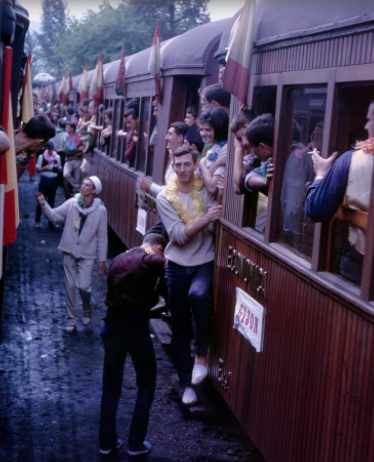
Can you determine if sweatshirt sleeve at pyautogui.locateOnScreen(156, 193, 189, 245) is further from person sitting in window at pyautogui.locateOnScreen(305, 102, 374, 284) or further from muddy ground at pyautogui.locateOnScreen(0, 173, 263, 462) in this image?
person sitting in window at pyautogui.locateOnScreen(305, 102, 374, 284)

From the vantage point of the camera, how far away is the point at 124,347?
216 inches

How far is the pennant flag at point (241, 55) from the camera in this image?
5383 millimetres

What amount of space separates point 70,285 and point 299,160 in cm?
476

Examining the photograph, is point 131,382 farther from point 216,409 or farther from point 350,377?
point 350,377

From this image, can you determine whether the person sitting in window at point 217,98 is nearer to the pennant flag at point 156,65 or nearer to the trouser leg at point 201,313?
the trouser leg at point 201,313

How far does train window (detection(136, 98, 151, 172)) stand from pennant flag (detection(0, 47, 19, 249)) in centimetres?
656

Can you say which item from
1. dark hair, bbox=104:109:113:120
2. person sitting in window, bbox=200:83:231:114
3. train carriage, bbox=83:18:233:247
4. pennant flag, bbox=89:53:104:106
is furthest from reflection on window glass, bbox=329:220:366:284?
pennant flag, bbox=89:53:104:106

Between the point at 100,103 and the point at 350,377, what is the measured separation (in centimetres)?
1427

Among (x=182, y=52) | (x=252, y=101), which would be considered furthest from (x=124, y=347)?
(x=182, y=52)

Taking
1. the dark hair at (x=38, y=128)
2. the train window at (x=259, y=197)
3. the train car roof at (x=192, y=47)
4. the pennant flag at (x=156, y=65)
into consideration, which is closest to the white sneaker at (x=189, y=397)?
the train window at (x=259, y=197)

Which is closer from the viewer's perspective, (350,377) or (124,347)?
(350,377)

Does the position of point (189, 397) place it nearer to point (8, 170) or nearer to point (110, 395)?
point (110, 395)

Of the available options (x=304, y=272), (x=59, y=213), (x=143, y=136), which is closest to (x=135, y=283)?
(x=304, y=272)

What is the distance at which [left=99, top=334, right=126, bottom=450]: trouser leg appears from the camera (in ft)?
17.9
